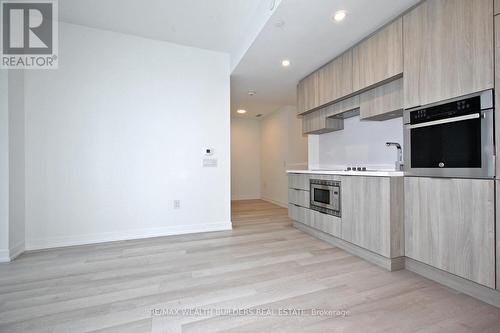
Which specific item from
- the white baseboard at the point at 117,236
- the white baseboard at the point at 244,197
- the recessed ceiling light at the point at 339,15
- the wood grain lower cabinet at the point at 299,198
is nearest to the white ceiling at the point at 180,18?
the recessed ceiling light at the point at 339,15

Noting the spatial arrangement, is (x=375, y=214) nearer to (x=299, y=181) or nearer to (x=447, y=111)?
(x=447, y=111)

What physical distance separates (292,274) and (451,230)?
1.29 metres

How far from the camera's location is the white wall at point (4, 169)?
227cm

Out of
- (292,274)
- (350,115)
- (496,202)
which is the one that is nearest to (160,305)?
(292,274)

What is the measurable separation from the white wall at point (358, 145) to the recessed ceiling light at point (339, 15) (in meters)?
1.33

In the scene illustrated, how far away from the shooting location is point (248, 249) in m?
2.56

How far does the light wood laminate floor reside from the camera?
132cm

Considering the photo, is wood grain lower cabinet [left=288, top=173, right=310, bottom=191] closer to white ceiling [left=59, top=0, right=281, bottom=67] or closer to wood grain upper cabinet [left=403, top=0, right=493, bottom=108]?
wood grain upper cabinet [left=403, top=0, right=493, bottom=108]

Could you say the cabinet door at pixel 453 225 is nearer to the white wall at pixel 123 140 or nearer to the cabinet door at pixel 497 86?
the cabinet door at pixel 497 86

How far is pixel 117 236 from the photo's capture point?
116 inches

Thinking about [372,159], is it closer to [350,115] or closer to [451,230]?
[350,115]

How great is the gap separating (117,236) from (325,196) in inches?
112

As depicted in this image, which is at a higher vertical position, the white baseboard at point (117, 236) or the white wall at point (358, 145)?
the white wall at point (358, 145)

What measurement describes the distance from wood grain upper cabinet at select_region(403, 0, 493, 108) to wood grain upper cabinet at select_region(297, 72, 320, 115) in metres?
1.37
